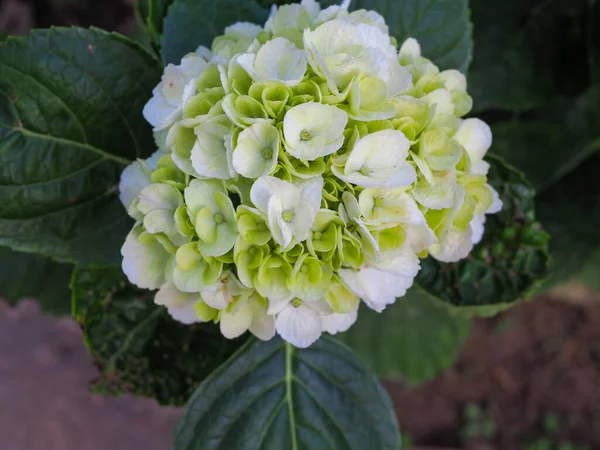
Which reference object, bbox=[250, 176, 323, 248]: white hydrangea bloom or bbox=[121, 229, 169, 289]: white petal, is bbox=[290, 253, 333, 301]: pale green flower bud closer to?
bbox=[250, 176, 323, 248]: white hydrangea bloom

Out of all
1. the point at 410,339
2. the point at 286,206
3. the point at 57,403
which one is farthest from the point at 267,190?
the point at 57,403

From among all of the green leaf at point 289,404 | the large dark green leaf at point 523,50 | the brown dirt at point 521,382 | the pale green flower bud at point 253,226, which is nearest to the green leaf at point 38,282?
the green leaf at point 289,404

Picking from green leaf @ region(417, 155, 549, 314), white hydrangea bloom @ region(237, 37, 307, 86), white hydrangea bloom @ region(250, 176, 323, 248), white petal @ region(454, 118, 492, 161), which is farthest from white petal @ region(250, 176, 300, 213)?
green leaf @ region(417, 155, 549, 314)

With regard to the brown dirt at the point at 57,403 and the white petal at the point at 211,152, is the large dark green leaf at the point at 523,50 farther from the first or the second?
the brown dirt at the point at 57,403

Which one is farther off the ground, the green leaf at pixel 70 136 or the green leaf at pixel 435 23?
the green leaf at pixel 435 23

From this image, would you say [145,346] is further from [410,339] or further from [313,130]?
[410,339]

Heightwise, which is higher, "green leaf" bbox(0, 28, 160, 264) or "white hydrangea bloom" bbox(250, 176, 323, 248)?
"white hydrangea bloom" bbox(250, 176, 323, 248)
